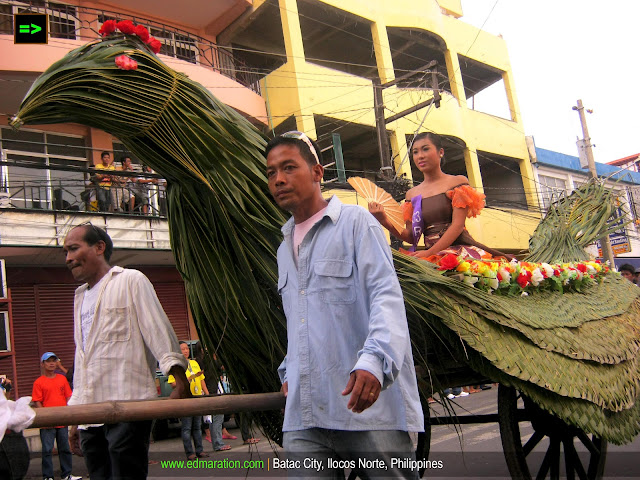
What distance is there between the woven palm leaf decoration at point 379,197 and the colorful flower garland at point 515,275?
73 cm

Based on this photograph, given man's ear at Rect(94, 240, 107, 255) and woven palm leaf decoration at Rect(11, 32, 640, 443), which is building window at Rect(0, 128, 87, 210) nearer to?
man's ear at Rect(94, 240, 107, 255)

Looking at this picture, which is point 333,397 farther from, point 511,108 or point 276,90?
point 511,108

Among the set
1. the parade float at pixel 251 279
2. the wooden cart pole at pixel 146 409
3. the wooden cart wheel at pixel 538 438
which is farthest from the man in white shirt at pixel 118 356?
the wooden cart wheel at pixel 538 438

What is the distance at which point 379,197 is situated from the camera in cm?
403

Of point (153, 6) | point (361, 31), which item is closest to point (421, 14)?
point (361, 31)

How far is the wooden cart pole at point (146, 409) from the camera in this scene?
177 centimetres

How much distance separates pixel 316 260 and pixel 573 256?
341cm

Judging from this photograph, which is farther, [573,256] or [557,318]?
[573,256]

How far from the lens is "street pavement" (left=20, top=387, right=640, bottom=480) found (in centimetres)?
482

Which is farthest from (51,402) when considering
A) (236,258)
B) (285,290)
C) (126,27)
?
(285,290)

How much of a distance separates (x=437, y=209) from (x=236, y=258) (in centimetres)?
198

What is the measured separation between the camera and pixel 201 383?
799 cm

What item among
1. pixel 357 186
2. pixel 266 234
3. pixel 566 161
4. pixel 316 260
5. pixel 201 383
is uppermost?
pixel 566 161

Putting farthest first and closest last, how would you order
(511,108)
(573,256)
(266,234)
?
(511,108) < (573,256) < (266,234)
